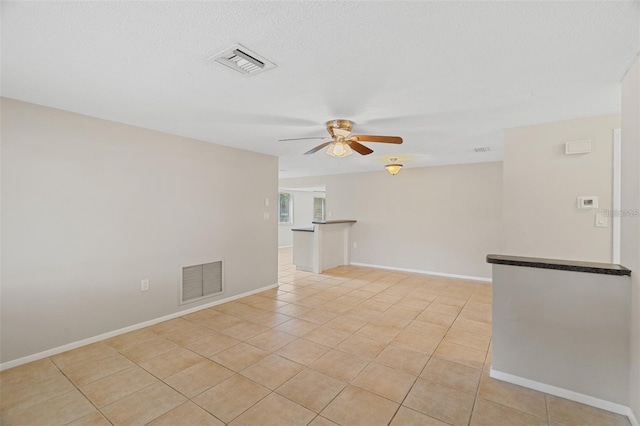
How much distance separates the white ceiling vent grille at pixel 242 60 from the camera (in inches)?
63.7

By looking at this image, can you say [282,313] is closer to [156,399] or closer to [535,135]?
[156,399]

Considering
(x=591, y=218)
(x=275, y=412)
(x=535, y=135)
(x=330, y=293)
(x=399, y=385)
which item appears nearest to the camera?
(x=275, y=412)

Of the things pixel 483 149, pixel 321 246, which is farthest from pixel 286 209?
pixel 483 149

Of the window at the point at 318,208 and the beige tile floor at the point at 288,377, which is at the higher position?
the window at the point at 318,208

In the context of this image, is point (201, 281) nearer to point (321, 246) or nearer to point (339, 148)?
point (339, 148)

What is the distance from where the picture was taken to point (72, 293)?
2.65 metres

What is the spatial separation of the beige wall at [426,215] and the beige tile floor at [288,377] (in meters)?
2.03

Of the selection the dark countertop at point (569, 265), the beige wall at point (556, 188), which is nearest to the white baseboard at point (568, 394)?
the dark countertop at point (569, 265)

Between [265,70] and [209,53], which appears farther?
[265,70]

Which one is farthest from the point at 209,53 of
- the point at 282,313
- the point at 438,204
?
the point at 438,204

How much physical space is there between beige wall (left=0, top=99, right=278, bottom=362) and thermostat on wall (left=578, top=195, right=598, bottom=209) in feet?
13.0

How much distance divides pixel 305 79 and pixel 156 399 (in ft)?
8.05

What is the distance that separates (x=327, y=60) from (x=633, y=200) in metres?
2.06

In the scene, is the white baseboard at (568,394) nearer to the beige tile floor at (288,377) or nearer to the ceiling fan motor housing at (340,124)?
the beige tile floor at (288,377)
